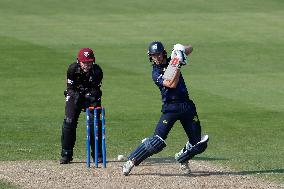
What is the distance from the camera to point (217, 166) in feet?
54.8

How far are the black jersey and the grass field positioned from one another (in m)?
1.58

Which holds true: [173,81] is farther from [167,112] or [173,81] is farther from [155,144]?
[155,144]

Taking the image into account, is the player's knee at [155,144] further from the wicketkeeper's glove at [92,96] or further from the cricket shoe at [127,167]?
the wicketkeeper's glove at [92,96]

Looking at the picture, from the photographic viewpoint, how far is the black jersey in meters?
16.8

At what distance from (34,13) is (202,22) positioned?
28.8 feet

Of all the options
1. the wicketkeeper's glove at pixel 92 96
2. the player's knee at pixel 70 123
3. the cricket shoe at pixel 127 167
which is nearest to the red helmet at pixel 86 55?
the wicketkeeper's glove at pixel 92 96

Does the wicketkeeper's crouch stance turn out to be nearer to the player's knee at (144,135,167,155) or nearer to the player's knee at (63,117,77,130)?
→ the player's knee at (144,135,167,155)

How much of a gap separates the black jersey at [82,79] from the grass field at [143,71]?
5.19 ft

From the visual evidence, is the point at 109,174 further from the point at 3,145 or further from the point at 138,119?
the point at 138,119

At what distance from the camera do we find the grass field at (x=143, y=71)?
19.8m

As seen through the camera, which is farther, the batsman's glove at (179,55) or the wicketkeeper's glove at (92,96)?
the wicketkeeper's glove at (92,96)

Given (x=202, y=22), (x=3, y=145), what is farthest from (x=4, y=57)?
(x=3, y=145)

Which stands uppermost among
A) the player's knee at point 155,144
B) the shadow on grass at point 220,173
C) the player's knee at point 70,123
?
the player's knee at point 155,144

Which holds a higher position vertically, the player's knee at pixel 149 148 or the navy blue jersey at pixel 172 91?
the navy blue jersey at pixel 172 91
